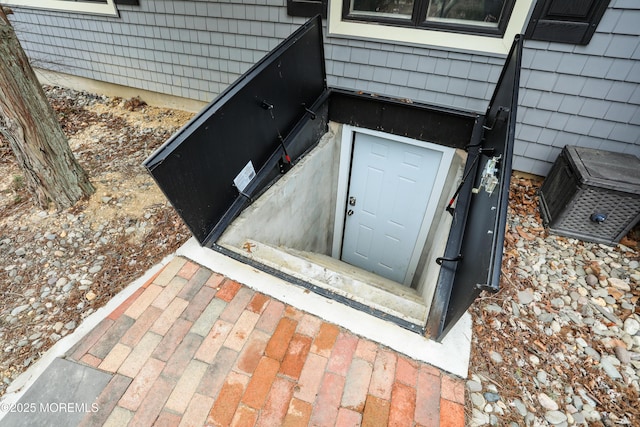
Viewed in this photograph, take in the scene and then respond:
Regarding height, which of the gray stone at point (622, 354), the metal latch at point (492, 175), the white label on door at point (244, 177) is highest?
the metal latch at point (492, 175)

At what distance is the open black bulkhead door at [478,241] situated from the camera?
1.25 m

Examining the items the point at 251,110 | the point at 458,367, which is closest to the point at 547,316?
the point at 458,367

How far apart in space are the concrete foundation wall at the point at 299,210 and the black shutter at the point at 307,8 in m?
1.29

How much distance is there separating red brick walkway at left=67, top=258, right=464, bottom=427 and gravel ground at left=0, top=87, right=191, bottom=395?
0.83 meters

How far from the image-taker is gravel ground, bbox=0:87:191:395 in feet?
6.71

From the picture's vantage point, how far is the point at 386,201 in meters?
4.00

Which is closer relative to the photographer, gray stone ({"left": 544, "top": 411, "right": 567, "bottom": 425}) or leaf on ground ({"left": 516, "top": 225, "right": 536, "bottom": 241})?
gray stone ({"left": 544, "top": 411, "right": 567, "bottom": 425})

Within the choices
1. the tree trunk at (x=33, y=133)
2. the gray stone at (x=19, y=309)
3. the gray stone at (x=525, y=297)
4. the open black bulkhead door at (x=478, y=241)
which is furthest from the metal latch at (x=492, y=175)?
the tree trunk at (x=33, y=133)

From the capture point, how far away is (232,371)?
1.43 metres

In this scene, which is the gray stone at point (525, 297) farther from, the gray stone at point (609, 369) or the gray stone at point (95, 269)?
the gray stone at point (95, 269)

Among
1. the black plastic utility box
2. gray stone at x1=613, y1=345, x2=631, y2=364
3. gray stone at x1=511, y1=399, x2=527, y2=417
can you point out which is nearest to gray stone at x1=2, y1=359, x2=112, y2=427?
gray stone at x1=511, y1=399, x2=527, y2=417

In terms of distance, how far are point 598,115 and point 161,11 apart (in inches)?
208

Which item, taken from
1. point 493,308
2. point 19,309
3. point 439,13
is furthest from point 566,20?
point 19,309

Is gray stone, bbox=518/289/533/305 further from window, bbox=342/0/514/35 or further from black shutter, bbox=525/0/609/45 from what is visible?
window, bbox=342/0/514/35
